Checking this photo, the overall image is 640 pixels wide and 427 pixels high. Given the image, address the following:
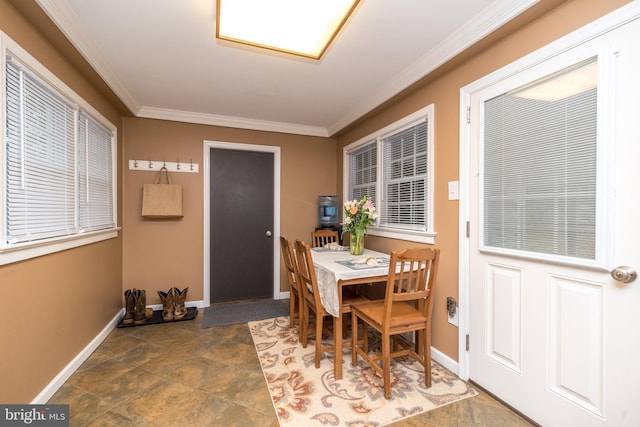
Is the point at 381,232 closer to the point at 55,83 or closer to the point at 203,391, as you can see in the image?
the point at 203,391

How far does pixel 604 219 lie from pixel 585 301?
421mm

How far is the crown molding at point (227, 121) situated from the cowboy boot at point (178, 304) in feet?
6.84

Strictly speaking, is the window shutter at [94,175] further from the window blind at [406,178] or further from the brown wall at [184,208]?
the window blind at [406,178]

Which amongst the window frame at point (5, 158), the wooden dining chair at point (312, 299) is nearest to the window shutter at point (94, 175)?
the window frame at point (5, 158)

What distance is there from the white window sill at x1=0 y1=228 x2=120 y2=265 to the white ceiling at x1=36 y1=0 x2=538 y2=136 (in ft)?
4.33

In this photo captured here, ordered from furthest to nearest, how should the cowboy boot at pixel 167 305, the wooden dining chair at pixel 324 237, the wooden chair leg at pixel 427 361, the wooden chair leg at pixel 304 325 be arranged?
the wooden dining chair at pixel 324 237, the cowboy boot at pixel 167 305, the wooden chair leg at pixel 304 325, the wooden chair leg at pixel 427 361

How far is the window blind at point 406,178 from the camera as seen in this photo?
2.58m

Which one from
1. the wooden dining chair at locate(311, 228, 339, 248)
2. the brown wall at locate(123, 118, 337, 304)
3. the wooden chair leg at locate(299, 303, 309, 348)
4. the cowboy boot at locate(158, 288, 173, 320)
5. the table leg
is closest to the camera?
the table leg

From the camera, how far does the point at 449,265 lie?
2.22 meters

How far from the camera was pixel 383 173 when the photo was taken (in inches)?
124

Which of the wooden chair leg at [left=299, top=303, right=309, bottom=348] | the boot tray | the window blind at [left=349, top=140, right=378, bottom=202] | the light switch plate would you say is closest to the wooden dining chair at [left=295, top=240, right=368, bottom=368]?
the wooden chair leg at [left=299, top=303, right=309, bottom=348]

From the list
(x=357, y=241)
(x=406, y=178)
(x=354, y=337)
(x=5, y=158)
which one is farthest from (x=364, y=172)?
(x=5, y=158)

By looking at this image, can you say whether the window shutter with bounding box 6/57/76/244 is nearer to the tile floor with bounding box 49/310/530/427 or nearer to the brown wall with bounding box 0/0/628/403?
the brown wall with bounding box 0/0/628/403

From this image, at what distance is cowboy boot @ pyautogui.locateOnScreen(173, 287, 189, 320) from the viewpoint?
3.21 meters
